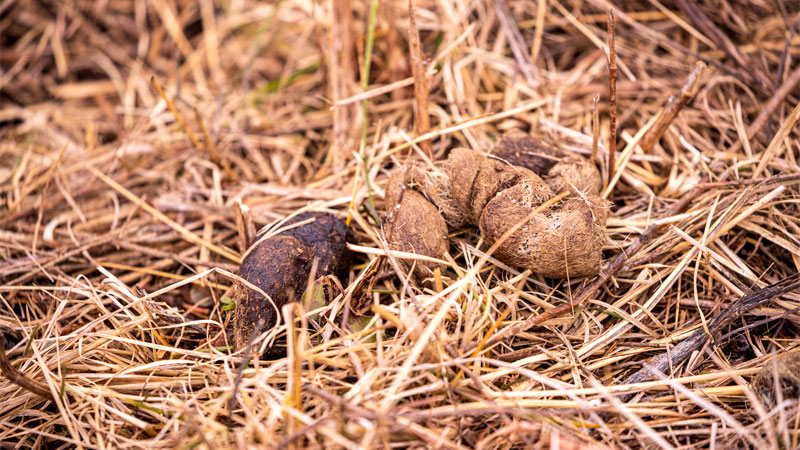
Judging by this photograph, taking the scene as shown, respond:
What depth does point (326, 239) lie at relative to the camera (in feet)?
6.79

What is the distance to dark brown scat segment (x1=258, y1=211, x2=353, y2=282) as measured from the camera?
79.4 inches

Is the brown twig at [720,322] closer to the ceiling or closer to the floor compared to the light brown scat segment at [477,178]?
closer to the floor

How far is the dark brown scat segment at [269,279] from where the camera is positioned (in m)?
1.84

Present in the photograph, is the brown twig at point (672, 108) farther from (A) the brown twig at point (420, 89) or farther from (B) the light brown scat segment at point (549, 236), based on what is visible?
(A) the brown twig at point (420, 89)

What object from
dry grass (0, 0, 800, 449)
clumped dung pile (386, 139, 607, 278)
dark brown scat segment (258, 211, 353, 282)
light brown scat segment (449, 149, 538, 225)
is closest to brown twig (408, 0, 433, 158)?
dry grass (0, 0, 800, 449)

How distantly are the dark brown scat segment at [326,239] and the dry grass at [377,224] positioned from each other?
94 millimetres

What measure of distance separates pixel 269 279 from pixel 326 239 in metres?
0.30

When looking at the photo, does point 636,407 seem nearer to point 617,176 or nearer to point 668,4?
point 617,176

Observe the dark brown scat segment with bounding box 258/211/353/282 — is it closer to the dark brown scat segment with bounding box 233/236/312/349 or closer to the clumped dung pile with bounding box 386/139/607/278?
the dark brown scat segment with bounding box 233/236/312/349

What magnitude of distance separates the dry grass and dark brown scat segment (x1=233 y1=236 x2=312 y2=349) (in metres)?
0.09

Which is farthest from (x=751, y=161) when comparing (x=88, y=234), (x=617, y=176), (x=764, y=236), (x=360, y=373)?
(x=88, y=234)

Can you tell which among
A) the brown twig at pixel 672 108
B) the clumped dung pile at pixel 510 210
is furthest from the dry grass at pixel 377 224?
the clumped dung pile at pixel 510 210

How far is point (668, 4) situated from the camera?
287cm

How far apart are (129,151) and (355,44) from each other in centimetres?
142
